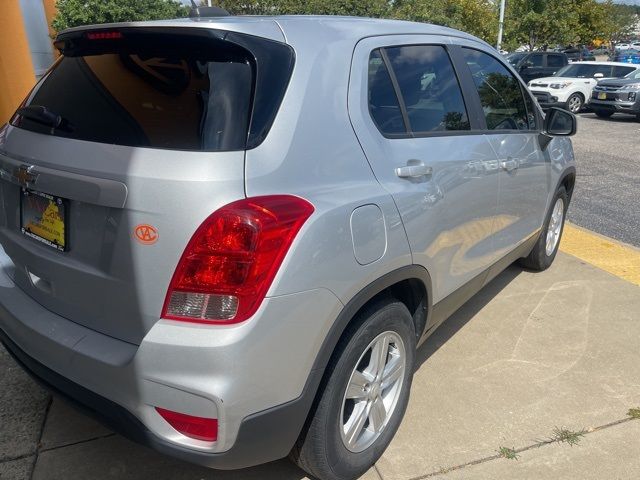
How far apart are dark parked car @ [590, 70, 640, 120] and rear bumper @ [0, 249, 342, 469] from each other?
15826 mm

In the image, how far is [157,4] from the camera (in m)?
18.3

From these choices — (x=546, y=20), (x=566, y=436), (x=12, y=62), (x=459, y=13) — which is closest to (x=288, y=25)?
(x=566, y=436)

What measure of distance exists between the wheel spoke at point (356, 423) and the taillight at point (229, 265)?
87 centimetres

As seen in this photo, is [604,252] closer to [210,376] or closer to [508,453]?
[508,453]

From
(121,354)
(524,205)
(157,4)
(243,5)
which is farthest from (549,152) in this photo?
(243,5)

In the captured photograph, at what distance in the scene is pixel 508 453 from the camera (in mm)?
2631

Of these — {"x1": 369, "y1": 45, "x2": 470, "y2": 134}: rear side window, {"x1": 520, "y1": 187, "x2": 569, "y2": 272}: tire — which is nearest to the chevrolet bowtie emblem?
{"x1": 369, "y1": 45, "x2": 470, "y2": 134}: rear side window

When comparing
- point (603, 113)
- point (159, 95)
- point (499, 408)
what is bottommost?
point (603, 113)

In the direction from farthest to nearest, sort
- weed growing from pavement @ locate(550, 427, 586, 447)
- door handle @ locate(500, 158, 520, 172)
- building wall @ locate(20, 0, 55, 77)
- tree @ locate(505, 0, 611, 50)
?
1. tree @ locate(505, 0, 611, 50)
2. building wall @ locate(20, 0, 55, 77)
3. door handle @ locate(500, 158, 520, 172)
4. weed growing from pavement @ locate(550, 427, 586, 447)

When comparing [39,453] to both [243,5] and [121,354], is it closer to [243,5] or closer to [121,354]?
[121,354]

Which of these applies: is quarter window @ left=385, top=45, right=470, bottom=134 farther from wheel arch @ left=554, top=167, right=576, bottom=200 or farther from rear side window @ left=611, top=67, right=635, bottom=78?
rear side window @ left=611, top=67, right=635, bottom=78

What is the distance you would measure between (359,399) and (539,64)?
20626mm

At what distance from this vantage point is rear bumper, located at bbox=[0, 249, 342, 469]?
1746 mm

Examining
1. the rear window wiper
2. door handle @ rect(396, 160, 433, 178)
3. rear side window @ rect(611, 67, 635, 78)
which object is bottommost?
rear side window @ rect(611, 67, 635, 78)
